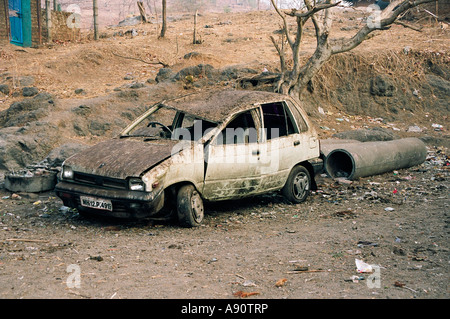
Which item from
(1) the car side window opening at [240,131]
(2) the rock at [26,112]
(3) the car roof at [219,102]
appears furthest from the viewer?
(2) the rock at [26,112]

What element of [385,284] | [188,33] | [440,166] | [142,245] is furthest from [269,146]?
[188,33]

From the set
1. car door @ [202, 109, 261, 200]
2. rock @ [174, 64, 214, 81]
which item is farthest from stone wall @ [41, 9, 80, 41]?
car door @ [202, 109, 261, 200]

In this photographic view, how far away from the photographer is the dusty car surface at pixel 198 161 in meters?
6.12

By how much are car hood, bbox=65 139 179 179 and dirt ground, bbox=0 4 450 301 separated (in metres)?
0.78

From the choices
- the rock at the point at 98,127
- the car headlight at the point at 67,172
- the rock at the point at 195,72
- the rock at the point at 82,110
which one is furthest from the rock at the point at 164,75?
the car headlight at the point at 67,172

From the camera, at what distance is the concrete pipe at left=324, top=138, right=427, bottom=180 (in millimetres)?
9781

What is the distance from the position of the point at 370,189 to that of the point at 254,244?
161 inches

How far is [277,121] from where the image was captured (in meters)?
7.84

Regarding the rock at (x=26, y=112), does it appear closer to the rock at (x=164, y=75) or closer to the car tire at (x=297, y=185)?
the rock at (x=164, y=75)

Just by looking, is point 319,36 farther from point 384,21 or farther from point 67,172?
point 67,172

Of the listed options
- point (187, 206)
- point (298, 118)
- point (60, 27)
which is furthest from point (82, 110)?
point (60, 27)

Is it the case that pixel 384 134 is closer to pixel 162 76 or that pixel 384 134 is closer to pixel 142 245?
pixel 162 76

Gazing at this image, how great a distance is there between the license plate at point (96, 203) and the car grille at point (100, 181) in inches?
7.5

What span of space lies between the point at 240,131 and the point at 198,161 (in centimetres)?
96
